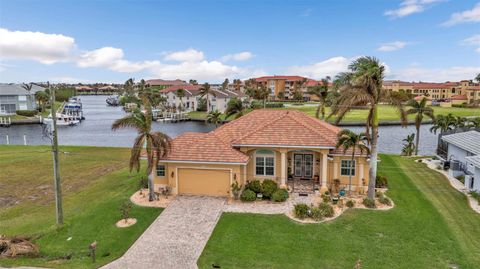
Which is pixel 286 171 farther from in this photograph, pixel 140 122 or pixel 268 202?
pixel 140 122

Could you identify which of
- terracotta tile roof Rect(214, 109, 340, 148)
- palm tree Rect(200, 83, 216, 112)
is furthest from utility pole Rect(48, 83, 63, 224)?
palm tree Rect(200, 83, 216, 112)

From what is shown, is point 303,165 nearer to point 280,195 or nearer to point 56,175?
point 280,195

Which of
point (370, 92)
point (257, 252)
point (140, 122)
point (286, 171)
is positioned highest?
point (370, 92)

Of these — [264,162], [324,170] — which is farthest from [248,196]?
[324,170]

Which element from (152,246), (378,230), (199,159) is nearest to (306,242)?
(378,230)

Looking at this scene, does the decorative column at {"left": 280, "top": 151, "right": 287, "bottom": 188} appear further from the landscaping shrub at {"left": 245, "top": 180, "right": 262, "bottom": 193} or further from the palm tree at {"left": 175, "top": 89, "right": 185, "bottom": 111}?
the palm tree at {"left": 175, "top": 89, "right": 185, "bottom": 111}
